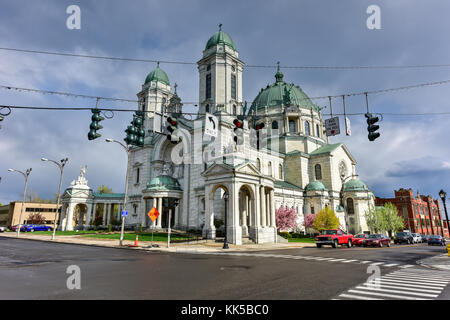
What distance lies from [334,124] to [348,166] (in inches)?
1997

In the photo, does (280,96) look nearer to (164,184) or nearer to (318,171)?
(318,171)

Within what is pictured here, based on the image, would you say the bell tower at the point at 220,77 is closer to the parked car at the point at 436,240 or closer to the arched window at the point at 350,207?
the arched window at the point at 350,207

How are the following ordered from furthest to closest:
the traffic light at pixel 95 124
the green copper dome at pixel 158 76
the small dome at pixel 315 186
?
the green copper dome at pixel 158 76, the small dome at pixel 315 186, the traffic light at pixel 95 124

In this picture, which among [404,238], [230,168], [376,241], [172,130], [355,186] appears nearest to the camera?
[172,130]

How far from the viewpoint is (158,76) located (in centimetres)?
5853

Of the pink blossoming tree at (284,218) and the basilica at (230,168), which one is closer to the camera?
the basilica at (230,168)

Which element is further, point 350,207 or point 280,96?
point 280,96

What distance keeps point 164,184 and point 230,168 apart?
54.2ft

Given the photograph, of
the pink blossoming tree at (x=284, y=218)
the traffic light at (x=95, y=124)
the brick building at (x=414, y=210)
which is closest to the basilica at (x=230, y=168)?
the pink blossoming tree at (x=284, y=218)

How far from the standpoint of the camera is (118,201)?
56781mm

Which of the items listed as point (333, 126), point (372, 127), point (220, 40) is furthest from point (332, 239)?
point (220, 40)

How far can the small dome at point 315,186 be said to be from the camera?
174 feet

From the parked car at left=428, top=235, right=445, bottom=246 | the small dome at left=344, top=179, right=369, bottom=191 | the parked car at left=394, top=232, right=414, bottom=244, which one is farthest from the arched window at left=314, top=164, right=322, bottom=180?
the parked car at left=428, top=235, right=445, bottom=246

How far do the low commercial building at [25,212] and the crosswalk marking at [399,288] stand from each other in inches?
3651
